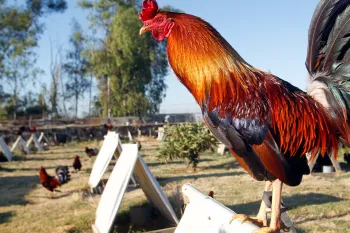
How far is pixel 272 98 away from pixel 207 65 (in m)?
0.48

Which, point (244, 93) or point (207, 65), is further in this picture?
point (207, 65)

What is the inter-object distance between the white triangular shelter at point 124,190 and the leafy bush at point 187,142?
4935 mm

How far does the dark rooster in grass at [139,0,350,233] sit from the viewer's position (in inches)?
91.5

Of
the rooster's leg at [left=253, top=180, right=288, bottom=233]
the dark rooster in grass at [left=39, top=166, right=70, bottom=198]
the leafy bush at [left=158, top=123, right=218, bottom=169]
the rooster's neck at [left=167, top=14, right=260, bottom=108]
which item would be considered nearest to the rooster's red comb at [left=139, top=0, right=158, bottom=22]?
the rooster's neck at [left=167, top=14, right=260, bottom=108]

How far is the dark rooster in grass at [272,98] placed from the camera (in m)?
2.32

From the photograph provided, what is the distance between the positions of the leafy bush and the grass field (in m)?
0.56

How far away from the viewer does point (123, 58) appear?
3575 cm

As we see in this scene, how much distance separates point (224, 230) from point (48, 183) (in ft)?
24.4

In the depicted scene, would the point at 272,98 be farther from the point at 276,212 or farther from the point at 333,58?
the point at 276,212

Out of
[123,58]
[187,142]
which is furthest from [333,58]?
[123,58]

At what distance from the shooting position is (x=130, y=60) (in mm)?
35500

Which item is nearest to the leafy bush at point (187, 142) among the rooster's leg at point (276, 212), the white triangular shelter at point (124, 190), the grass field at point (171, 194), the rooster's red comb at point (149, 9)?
the grass field at point (171, 194)

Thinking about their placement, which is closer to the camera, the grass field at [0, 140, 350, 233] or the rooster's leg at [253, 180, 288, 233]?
the rooster's leg at [253, 180, 288, 233]

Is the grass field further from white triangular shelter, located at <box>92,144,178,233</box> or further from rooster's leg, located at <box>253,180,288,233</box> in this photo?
rooster's leg, located at <box>253,180,288,233</box>
